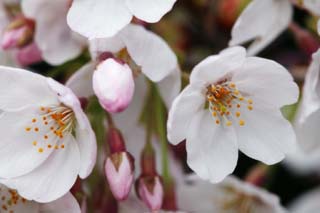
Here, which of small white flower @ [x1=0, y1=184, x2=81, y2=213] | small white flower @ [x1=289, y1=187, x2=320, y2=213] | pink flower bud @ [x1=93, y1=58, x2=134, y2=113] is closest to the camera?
pink flower bud @ [x1=93, y1=58, x2=134, y2=113]

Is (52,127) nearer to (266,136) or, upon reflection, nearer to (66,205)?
(66,205)

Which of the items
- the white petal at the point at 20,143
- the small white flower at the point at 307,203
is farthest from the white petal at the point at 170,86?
the small white flower at the point at 307,203

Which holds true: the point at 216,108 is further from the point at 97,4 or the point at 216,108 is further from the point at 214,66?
the point at 97,4

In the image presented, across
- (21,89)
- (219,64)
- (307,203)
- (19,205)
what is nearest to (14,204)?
(19,205)

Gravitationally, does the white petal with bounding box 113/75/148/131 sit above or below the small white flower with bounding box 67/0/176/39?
below

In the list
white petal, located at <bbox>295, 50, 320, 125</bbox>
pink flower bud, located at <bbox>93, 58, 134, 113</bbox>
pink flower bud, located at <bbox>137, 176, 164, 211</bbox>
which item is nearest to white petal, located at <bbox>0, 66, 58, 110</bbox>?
pink flower bud, located at <bbox>93, 58, 134, 113</bbox>

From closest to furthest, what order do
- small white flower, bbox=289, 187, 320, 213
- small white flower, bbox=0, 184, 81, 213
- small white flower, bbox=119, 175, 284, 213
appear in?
small white flower, bbox=0, 184, 81, 213 → small white flower, bbox=119, 175, 284, 213 → small white flower, bbox=289, 187, 320, 213

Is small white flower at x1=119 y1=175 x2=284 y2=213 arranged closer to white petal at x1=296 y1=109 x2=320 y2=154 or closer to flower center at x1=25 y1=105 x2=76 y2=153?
white petal at x1=296 y1=109 x2=320 y2=154
